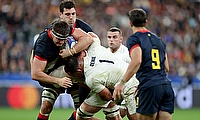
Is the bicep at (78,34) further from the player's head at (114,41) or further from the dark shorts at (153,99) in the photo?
the player's head at (114,41)

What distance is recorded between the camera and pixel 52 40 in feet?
29.1

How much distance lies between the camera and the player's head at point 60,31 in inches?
334

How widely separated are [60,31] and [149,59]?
4.79ft

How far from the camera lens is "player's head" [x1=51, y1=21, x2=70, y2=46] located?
334 inches

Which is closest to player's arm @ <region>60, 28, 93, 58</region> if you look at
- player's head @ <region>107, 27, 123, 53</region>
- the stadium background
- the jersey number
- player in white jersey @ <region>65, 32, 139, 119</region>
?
player in white jersey @ <region>65, 32, 139, 119</region>

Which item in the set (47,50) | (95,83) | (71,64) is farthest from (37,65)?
(95,83)

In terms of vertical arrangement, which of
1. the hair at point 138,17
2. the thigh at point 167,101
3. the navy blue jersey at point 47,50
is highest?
the hair at point 138,17

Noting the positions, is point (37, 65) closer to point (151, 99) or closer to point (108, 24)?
point (151, 99)

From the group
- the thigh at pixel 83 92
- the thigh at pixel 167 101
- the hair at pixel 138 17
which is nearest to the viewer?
the hair at pixel 138 17

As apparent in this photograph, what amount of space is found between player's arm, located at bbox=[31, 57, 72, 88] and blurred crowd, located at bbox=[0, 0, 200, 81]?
33.4 feet

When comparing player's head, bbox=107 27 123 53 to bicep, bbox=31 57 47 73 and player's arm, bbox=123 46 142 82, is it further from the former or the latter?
player's arm, bbox=123 46 142 82

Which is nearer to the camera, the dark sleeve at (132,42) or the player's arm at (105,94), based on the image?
the dark sleeve at (132,42)

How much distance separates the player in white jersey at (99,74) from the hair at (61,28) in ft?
1.67

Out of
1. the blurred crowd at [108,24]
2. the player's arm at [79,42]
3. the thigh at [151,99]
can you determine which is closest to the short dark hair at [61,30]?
the player's arm at [79,42]
